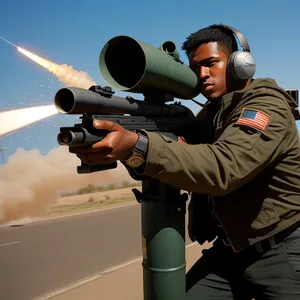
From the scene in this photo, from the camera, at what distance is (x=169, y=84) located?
237 centimetres

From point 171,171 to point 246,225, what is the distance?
658 millimetres

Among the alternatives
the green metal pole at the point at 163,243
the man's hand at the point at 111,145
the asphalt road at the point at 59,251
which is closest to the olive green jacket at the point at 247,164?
the man's hand at the point at 111,145

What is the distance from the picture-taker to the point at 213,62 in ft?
7.86

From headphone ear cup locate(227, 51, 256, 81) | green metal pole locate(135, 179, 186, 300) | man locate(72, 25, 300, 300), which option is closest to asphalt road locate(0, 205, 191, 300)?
green metal pole locate(135, 179, 186, 300)

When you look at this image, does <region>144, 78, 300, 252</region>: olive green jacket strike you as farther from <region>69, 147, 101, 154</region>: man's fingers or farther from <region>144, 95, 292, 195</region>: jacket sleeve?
<region>69, 147, 101, 154</region>: man's fingers

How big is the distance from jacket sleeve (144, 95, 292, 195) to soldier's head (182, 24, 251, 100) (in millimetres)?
553

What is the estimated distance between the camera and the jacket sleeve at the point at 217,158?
174 cm

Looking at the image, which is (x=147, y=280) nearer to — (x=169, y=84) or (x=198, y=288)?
(x=198, y=288)

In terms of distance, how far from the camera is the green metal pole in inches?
96.7

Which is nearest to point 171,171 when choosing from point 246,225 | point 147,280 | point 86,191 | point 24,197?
point 246,225

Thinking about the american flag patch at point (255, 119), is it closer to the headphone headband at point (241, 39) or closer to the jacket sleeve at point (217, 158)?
the jacket sleeve at point (217, 158)

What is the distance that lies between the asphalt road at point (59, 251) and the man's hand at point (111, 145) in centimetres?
393

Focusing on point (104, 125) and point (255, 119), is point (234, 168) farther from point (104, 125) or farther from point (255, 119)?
point (104, 125)

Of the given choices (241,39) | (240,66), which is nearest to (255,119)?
(240,66)
